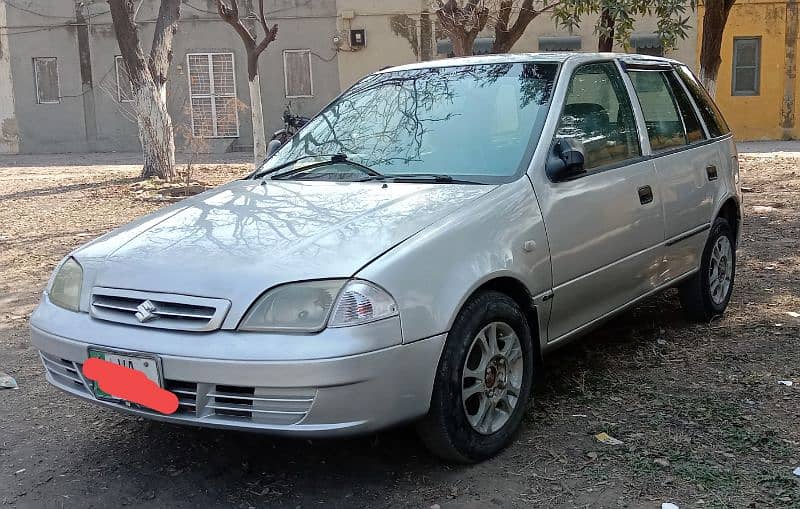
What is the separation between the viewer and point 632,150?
14.7ft

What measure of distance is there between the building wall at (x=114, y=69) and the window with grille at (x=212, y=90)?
7.5 inches

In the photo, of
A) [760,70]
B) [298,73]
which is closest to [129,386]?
[298,73]

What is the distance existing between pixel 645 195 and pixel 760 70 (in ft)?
61.9

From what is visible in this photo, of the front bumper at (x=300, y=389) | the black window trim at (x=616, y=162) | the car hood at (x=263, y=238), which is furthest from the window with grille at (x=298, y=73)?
the front bumper at (x=300, y=389)

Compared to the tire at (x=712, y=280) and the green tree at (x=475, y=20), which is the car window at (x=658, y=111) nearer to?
the tire at (x=712, y=280)

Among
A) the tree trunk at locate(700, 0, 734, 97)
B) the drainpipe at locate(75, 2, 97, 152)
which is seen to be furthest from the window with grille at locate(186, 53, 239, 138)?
the tree trunk at locate(700, 0, 734, 97)

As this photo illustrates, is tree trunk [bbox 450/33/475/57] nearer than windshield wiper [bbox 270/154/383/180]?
No

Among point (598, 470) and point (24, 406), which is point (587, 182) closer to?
point (598, 470)

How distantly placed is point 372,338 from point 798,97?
21043mm

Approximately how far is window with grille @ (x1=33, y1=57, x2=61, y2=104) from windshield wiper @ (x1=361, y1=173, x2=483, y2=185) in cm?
2143

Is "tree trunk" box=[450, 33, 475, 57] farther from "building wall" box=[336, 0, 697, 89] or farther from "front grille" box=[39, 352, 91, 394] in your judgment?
"building wall" box=[336, 0, 697, 89]

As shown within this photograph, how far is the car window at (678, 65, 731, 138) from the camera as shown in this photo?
17.5ft

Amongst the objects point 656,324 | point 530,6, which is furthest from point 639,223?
point 530,6

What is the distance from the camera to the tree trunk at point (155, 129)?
519 inches
